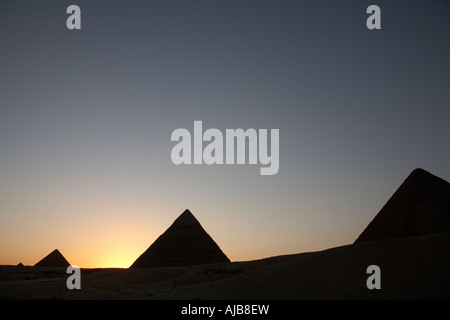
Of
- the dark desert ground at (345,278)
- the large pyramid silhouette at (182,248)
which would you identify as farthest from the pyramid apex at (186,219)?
the dark desert ground at (345,278)

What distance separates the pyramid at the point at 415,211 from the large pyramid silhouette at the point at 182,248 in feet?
48.1

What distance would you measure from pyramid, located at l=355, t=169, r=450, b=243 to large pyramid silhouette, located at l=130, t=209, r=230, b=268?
1465 centimetres

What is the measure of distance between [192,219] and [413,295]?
3066 cm

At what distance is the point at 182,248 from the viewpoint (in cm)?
3819

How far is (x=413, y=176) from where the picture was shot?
1193 inches

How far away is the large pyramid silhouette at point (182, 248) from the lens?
3709 centimetres

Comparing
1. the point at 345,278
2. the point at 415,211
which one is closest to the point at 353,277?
the point at 345,278

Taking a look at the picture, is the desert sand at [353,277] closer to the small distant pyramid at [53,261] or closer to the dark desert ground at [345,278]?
the dark desert ground at [345,278]

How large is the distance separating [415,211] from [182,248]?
20.4 metres

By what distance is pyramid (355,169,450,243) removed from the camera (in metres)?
25.8

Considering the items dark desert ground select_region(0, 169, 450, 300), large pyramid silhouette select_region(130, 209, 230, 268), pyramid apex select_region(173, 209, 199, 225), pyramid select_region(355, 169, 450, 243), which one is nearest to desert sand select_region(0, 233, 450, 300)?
dark desert ground select_region(0, 169, 450, 300)
